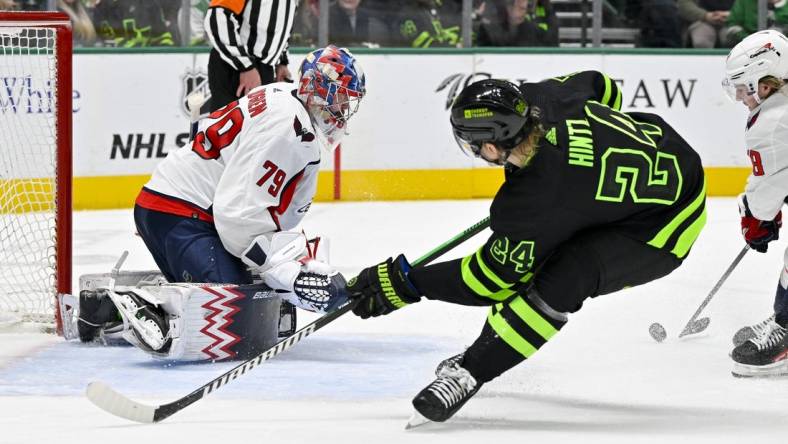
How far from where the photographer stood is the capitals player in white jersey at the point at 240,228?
10.8 feet

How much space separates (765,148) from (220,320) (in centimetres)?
142

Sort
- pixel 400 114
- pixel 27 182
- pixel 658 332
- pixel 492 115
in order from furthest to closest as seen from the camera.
Result: pixel 400 114, pixel 27 182, pixel 658 332, pixel 492 115

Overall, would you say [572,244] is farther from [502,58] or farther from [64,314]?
[502,58]

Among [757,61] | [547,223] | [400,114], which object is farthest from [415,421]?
[400,114]

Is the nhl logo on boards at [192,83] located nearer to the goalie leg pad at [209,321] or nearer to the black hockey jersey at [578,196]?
the goalie leg pad at [209,321]

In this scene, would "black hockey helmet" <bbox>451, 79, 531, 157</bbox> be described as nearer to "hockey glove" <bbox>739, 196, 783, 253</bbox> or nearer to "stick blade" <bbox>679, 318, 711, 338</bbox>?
"hockey glove" <bbox>739, 196, 783, 253</bbox>

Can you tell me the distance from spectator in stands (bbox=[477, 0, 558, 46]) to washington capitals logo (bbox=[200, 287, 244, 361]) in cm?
442

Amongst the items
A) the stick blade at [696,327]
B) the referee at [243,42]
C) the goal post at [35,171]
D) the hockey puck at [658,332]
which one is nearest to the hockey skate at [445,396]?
the hockey puck at [658,332]

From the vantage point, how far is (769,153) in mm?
3318

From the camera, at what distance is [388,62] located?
724 cm

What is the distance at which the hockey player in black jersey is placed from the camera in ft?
8.57

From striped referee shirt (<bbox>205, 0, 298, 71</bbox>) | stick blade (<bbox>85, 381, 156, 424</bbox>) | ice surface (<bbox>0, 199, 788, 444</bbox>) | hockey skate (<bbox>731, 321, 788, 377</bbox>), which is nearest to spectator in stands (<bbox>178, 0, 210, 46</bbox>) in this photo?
striped referee shirt (<bbox>205, 0, 298, 71</bbox>)

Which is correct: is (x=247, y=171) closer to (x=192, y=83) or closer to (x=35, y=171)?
(x=35, y=171)

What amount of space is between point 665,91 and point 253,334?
4.69 metres
